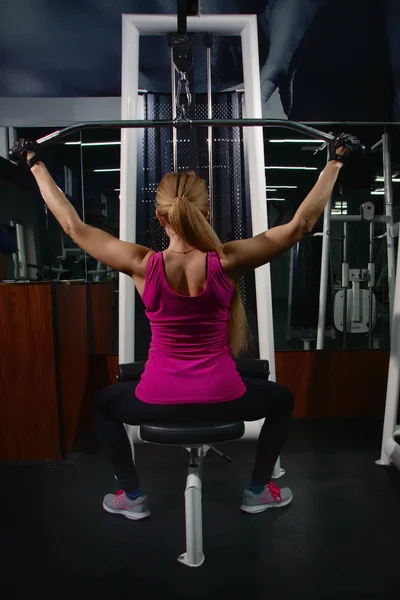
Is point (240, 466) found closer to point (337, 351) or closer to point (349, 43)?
point (337, 351)

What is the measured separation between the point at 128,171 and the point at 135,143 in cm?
15

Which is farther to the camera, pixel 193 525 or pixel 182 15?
pixel 182 15

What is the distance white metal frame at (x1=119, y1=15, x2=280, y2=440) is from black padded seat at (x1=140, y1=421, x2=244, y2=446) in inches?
33.0

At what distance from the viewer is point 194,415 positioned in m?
1.45

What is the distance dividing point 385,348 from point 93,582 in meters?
2.41

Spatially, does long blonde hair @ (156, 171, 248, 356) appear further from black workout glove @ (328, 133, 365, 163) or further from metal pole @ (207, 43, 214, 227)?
metal pole @ (207, 43, 214, 227)

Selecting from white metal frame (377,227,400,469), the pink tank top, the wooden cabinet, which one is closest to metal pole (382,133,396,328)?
white metal frame (377,227,400,469)

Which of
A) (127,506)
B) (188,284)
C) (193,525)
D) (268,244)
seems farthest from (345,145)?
(127,506)

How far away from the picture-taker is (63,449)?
7.98 feet

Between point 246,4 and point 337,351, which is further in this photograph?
point 337,351

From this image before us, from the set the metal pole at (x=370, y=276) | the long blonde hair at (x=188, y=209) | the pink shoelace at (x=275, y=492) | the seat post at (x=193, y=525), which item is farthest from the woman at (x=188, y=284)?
the metal pole at (x=370, y=276)

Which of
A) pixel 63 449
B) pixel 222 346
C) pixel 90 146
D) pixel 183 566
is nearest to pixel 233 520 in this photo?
pixel 183 566

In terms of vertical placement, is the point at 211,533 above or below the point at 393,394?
below

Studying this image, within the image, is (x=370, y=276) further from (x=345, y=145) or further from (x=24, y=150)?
(x=24, y=150)
